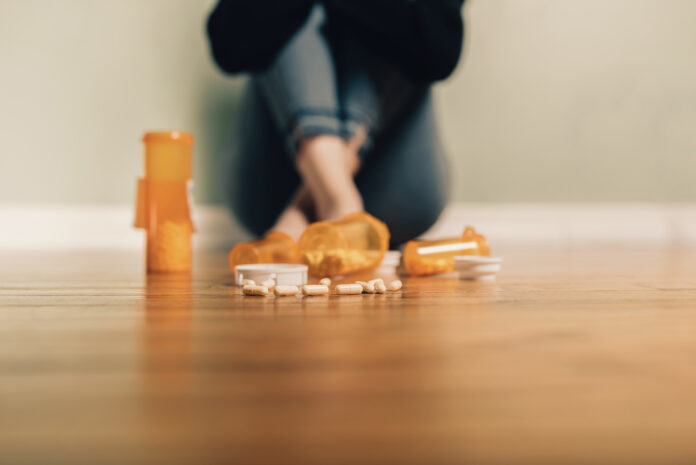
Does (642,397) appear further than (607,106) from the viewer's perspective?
No

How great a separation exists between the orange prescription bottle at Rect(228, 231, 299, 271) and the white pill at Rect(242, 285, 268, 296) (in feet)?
0.77

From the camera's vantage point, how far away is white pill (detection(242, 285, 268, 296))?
0.68 metres

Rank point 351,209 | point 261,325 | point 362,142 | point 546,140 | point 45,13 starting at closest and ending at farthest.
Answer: point 261,325 < point 351,209 < point 362,142 < point 45,13 < point 546,140

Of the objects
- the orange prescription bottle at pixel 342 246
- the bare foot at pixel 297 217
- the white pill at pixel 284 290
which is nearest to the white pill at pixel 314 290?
the white pill at pixel 284 290

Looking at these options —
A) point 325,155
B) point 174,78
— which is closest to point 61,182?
point 174,78

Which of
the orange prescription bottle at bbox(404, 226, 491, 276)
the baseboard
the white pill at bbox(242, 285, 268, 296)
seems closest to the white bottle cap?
the white pill at bbox(242, 285, 268, 296)

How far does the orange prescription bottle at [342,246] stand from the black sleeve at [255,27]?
0.44m

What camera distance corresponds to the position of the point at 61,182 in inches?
75.3

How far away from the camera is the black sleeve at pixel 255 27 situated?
113 cm

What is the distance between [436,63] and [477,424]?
3.42ft

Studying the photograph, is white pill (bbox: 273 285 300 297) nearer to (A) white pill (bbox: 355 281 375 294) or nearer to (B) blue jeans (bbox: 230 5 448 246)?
(A) white pill (bbox: 355 281 375 294)

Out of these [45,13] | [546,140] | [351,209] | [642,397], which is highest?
[45,13]

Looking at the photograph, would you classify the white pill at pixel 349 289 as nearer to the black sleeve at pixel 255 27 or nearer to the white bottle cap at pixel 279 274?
the white bottle cap at pixel 279 274

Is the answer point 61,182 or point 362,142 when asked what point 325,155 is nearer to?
point 362,142
